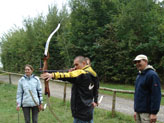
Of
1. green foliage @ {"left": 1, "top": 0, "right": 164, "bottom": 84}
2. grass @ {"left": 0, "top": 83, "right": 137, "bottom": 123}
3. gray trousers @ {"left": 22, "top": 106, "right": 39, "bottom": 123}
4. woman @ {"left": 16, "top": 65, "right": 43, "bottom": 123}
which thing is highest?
green foliage @ {"left": 1, "top": 0, "right": 164, "bottom": 84}

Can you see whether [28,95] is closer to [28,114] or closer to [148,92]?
[28,114]

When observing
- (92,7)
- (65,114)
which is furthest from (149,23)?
(65,114)

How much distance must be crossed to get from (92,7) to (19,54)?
35.0ft

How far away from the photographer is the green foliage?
10172mm

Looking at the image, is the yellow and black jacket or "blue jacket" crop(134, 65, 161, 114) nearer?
the yellow and black jacket

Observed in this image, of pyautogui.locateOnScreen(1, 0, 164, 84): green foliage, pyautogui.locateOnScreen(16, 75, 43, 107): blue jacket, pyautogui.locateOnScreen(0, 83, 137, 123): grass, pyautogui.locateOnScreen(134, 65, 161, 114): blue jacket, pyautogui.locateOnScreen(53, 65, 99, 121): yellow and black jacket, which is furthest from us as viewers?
pyautogui.locateOnScreen(1, 0, 164, 84): green foliage

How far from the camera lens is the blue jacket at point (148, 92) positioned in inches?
101

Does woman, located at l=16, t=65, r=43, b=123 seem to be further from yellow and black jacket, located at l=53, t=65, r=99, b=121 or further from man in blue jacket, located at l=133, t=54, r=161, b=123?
man in blue jacket, located at l=133, t=54, r=161, b=123

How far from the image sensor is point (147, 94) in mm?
2684

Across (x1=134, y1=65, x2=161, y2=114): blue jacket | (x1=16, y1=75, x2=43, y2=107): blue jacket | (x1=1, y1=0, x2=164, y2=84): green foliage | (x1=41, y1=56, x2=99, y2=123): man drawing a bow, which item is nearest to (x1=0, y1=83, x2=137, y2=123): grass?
(x1=16, y1=75, x2=43, y2=107): blue jacket

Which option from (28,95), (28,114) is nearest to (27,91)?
(28,95)

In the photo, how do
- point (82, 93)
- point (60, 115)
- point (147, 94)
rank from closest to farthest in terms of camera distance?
point (82, 93), point (147, 94), point (60, 115)

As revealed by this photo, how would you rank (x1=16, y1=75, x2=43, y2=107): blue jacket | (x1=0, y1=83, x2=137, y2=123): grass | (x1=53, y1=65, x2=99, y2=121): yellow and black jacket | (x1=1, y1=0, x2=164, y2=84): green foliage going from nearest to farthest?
(x1=53, y1=65, x2=99, y2=121): yellow and black jacket, (x1=16, y1=75, x2=43, y2=107): blue jacket, (x1=0, y1=83, x2=137, y2=123): grass, (x1=1, y1=0, x2=164, y2=84): green foliage

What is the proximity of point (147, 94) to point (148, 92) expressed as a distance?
0.03 m
